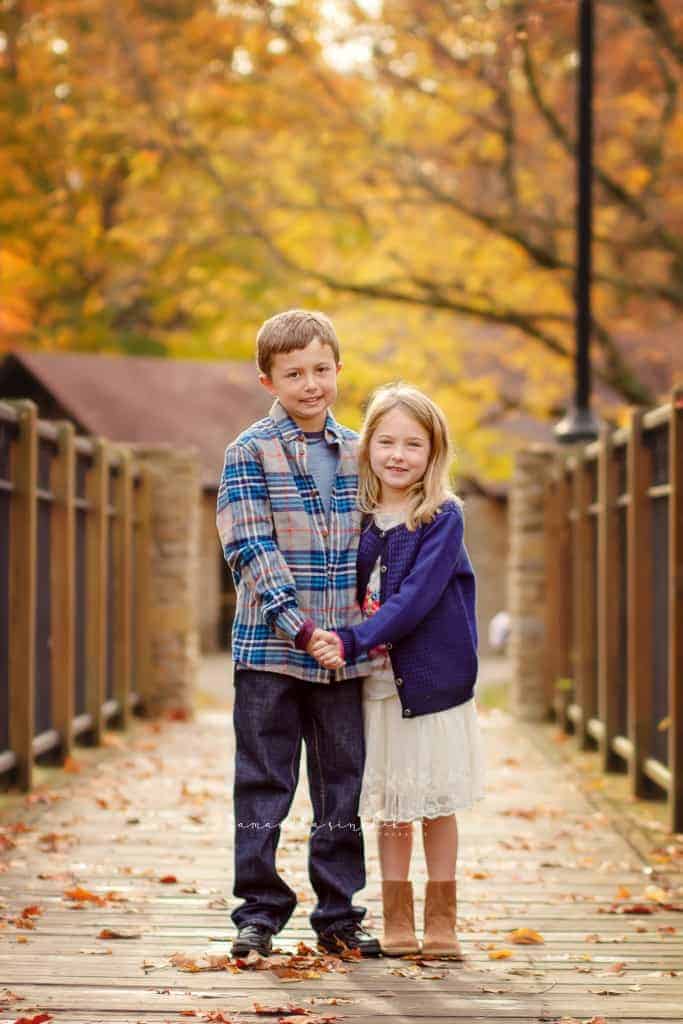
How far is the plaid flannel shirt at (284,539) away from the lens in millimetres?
4855

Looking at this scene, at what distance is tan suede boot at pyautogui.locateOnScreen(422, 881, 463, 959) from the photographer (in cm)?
486

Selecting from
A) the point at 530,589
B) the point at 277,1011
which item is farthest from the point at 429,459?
the point at 530,589

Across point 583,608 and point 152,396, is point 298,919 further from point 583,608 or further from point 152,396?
point 152,396

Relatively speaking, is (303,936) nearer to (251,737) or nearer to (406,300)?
(251,737)

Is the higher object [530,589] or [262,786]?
[530,589]

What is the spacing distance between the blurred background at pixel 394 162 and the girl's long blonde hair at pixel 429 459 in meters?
8.73

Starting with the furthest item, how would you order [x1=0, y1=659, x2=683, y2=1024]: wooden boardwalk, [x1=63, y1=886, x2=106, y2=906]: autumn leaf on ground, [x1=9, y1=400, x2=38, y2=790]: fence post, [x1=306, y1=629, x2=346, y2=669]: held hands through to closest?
1. [x1=9, y1=400, x2=38, y2=790]: fence post
2. [x1=63, y1=886, x2=106, y2=906]: autumn leaf on ground
3. [x1=306, y1=629, x2=346, y2=669]: held hands
4. [x1=0, y1=659, x2=683, y2=1024]: wooden boardwalk

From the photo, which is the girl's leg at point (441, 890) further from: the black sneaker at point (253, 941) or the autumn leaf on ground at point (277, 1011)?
the autumn leaf on ground at point (277, 1011)

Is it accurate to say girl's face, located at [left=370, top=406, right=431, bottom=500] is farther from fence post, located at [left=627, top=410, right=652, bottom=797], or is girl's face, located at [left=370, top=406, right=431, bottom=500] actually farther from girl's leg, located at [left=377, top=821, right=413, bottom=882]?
fence post, located at [left=627, top=410, right=652, bottom=797]

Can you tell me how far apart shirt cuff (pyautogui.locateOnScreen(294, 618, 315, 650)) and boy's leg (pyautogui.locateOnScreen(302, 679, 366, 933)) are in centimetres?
26

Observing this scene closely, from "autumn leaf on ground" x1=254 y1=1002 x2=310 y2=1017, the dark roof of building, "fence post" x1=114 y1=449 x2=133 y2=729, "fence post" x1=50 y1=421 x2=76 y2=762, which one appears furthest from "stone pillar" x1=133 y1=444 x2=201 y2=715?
the dark roof of building

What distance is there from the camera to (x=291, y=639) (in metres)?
4.80

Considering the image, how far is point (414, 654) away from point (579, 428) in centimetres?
794

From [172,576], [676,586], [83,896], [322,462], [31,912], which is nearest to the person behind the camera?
[322,462]
